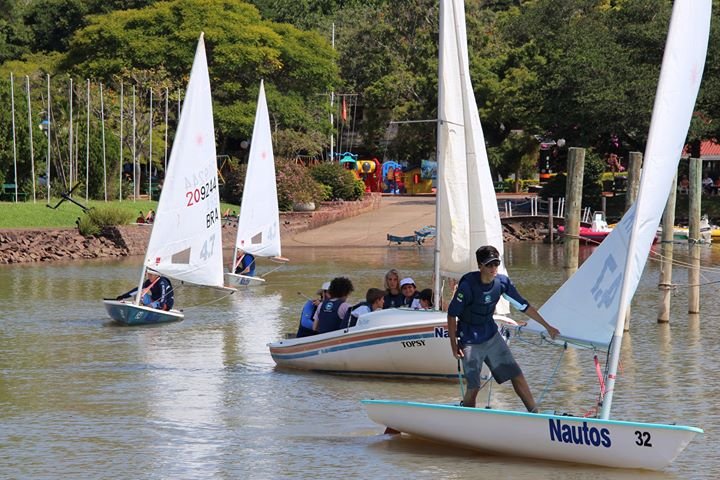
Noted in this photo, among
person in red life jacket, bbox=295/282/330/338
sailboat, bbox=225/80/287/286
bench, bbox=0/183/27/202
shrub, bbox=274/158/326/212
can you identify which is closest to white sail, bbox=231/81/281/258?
sailboat, bbox=225/80/287/286

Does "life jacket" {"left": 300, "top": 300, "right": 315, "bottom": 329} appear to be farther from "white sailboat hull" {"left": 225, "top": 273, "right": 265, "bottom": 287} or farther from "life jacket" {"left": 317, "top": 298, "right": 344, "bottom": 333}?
"white sailboat hull" {"left": 225, "top": 273, "right": 265, "bottom": 287}

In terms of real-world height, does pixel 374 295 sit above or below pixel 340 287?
below

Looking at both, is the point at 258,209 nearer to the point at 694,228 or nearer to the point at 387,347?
the point at 694,228

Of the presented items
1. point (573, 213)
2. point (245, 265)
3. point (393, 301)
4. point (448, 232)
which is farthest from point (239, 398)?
point (245, 265)

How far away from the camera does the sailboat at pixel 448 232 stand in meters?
19.0

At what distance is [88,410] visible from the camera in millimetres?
18062

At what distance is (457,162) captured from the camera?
1944 cm

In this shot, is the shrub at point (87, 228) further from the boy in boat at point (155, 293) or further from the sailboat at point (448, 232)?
the sailboat at point (448, 232)

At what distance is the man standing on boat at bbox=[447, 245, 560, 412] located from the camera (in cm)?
1378

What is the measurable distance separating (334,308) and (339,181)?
142ft

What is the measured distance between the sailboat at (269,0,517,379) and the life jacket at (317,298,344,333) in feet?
0.55

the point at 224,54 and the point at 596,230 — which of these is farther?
the point at 224,54

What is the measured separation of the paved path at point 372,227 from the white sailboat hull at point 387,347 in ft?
102

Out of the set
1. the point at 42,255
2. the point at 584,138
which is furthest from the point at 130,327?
the point at 584,138
